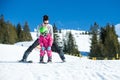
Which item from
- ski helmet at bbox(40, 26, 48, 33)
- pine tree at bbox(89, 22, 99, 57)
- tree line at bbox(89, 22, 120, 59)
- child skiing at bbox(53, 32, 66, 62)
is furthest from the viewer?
pine tree at bbox(89, 22, 99, 57)

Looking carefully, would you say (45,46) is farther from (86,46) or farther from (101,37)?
(86,46)

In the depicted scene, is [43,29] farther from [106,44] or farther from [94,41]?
[94,41]

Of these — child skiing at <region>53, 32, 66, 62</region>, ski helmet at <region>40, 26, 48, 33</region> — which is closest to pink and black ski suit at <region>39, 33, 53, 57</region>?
ski helmet at <region>40, 26, 48, 33</region>

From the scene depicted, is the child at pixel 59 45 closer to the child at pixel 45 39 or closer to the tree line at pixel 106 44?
the child at pixel 45 39

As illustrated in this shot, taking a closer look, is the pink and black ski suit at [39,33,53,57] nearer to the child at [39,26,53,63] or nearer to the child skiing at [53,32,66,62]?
the child at [39,26,53,63]

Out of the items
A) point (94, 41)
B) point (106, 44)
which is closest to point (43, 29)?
point (106, 44)

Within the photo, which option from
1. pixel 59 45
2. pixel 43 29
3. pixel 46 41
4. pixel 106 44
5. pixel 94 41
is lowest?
pixel 46 41

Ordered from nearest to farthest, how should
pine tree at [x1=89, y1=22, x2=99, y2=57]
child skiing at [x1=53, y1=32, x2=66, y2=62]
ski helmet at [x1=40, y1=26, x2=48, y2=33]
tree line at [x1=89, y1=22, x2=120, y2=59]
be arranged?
ski helmet at [x1=40, y1=26, x2=48, y2=33] → child skiing at [x1=53, y1=32, x2=66, y2=62] → tree line at [x1=89, y1=22, x2=120, y2=59] → pine tree at [x1=89, y1=22, x2=99, y2=57]

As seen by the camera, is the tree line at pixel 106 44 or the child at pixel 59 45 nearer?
the child at pixel 59 45

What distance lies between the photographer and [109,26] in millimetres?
92062

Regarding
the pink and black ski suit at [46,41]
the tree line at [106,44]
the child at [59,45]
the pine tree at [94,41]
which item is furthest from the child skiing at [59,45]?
the tree line at [106,44]

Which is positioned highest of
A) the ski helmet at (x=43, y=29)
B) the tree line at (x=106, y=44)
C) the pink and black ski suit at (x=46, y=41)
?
the tree line at (x=106, y=44)

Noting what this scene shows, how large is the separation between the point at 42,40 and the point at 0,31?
92275 mm

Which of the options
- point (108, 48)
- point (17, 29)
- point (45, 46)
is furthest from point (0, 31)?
point (45, 46)
